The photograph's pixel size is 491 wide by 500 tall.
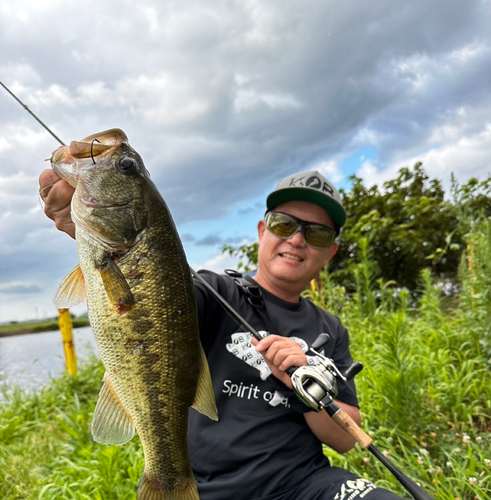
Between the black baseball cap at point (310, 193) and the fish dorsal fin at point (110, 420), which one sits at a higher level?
the black baseball cap at point (310, 193)

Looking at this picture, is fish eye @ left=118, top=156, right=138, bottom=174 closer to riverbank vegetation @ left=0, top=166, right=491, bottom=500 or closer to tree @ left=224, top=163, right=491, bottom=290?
riverbank vegetation @ left=0, top=166, right=491, bottom=500

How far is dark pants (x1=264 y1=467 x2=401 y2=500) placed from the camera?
2.26 meters

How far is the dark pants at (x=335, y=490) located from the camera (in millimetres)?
2258

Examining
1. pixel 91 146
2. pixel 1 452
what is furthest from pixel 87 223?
pixel 1 452

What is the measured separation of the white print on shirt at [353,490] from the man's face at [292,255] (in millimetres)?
1158

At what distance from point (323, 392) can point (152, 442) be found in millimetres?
806

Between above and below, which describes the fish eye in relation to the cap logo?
below

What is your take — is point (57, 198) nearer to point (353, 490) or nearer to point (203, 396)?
point (203, 396)

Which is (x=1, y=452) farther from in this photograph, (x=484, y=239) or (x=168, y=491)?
(x=484, y=239)

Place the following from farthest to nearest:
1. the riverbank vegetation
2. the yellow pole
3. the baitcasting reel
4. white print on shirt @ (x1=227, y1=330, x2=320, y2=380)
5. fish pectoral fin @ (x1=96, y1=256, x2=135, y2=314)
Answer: the yellow pole → the riverbank vegetation → white print on shirt @ (x1=227, y1=330, x2=320, y2=380) → the baitcasting reel → fish pectoral fin @ (x1=96, y1=256, x2=135, y2=314)

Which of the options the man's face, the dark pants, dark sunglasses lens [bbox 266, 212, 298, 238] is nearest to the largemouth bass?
the dark pants

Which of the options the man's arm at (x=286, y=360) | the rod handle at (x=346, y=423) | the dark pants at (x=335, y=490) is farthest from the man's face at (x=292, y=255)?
the dark pants at (x=335, y=490)

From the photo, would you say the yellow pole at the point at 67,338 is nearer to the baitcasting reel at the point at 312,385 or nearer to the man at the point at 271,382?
the man at the point at 271,382

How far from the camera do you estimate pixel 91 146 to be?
5.73ft
